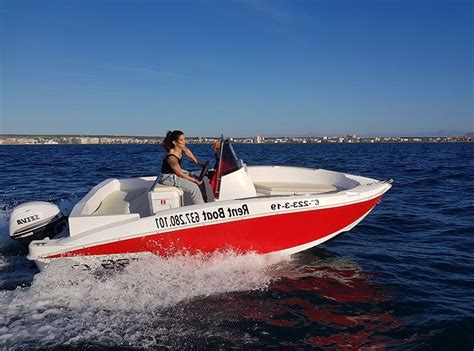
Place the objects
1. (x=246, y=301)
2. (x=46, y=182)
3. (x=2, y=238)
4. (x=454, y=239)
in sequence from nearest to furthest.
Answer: (x=246, y=301), (x=2, y=238), (x=454, y=239), (x=46, y=182)

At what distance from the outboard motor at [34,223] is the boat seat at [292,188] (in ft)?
13.3

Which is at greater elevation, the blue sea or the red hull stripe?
the red hull stripe

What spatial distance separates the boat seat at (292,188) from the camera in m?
8.57

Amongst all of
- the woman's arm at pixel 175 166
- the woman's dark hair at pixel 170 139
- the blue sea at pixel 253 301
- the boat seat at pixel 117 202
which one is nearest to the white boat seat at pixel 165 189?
the woman's arm at pixel 175 166

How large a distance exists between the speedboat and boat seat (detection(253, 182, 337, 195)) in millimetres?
1094

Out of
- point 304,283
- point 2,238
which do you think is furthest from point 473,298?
point 2,238

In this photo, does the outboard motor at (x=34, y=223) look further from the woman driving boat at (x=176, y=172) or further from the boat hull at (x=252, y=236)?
the woman driving boat at (x=176, y=172)

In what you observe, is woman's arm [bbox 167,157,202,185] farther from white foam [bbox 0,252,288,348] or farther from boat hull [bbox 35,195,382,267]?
white foam [bbox 0,252,288,348]


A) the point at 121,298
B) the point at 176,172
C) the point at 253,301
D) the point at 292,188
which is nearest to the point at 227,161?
the point at 176,172

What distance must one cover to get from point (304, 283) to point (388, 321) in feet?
5.04

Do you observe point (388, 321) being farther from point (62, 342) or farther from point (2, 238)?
point (2, 238)

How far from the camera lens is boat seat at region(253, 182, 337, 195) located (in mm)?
8570

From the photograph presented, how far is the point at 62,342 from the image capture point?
14.8ft

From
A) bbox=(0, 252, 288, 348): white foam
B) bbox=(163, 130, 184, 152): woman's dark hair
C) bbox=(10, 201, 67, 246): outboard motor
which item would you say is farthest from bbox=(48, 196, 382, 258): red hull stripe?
bbox=(163, 130, 184, 152): woman's dark hair
